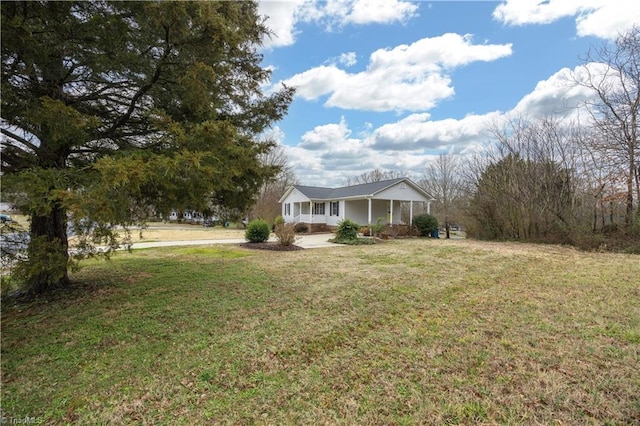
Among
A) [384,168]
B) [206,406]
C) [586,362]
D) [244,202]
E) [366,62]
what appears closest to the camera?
[206,406]

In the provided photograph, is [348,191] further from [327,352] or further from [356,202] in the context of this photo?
[327,352]

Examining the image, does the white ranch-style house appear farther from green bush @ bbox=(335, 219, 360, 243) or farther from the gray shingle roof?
green bush @ bbox=(335, 219, 360, 243)

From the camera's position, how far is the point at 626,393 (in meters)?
2.50

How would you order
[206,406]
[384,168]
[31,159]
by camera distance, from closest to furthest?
1. [206,406]
2. [31,159]
3. [384,168]

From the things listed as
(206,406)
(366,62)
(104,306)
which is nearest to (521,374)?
(206,406)

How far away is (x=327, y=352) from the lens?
10.9 ft

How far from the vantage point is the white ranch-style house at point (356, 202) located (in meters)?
20.7

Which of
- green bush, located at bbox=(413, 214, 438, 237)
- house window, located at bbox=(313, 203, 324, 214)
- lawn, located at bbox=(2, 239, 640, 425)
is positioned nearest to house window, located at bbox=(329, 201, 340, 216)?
house window, located at bbox=(313, 203, 324, 214)

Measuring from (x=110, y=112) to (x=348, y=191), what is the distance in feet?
63.5

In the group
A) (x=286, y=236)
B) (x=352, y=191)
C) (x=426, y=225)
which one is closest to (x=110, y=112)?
(x=286, y=236)

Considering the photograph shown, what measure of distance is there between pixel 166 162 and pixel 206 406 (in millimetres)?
2392

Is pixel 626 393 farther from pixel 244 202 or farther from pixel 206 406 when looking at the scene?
pixel 244 202

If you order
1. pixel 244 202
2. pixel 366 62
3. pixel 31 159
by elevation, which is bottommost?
pixel 244 202

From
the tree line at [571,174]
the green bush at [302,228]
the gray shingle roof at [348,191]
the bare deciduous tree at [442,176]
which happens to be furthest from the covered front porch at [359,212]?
the bare deciduous tree at [442,176]
